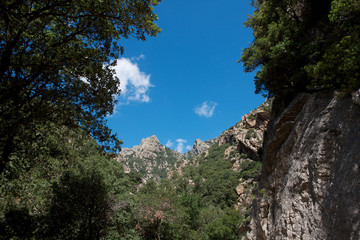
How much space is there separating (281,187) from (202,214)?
31137 millimetres

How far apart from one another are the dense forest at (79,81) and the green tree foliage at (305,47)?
0.17ft

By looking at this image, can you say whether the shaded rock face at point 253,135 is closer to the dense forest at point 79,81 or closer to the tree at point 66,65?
the dense forest at point 79,81

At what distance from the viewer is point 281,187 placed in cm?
1086

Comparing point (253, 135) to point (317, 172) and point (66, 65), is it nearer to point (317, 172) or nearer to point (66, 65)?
point (317, 172)

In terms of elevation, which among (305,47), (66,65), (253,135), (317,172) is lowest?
(317,172)

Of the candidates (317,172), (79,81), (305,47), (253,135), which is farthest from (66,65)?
(253,135)

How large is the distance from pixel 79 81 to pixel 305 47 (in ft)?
38.2

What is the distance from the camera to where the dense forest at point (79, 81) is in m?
6.41

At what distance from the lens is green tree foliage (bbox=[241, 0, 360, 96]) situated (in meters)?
7.29

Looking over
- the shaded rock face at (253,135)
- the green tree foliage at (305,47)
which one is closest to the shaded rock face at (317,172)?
the green tree foliage at (305,47)

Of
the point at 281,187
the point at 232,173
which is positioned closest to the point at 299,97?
the point at 281,187

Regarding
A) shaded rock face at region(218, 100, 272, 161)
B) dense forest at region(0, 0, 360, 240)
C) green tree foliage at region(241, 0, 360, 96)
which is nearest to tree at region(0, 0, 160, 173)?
dense forest at region(0, 0, 360, 240)

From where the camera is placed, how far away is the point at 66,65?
260 inches

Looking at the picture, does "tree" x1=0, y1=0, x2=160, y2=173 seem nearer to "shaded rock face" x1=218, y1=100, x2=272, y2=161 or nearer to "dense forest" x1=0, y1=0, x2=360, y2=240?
"dense forest" x1=0, y1=0, x2=360, y2=240
